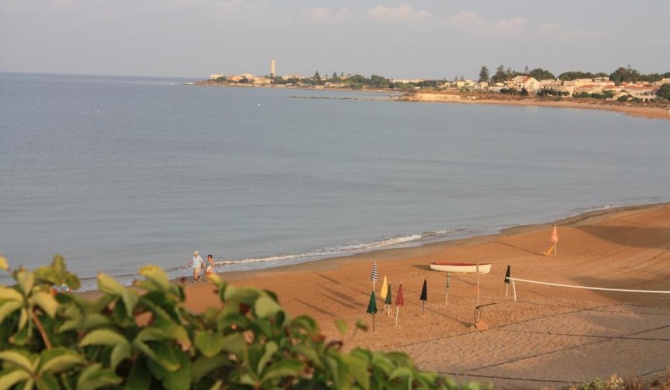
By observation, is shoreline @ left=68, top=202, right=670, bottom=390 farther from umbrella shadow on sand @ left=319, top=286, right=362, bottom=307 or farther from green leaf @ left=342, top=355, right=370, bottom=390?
green leaf @ left=342, top=355, right=370, bottom=390

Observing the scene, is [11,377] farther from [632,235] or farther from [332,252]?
[632,235]

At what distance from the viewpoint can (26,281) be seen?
9.66 feet

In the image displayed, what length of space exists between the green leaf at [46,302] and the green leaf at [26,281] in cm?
3

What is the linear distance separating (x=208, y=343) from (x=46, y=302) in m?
0.60

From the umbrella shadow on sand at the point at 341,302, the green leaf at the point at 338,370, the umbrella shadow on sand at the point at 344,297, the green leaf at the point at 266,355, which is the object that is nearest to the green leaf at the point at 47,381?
the green leaf at the point at 266,355

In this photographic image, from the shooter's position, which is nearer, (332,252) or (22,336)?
(22,336)

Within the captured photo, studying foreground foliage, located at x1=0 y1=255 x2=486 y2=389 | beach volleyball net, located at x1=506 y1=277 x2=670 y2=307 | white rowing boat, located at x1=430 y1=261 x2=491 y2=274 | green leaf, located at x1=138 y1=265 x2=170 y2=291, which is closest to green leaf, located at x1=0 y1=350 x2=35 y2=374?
foreground foliage, located at x1=0 y1=255 x2=486 y2=389

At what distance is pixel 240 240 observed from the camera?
2961 centimetres

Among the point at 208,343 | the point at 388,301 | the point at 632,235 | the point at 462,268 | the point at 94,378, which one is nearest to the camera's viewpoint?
the point at 94,378

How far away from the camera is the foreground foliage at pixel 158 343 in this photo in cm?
276

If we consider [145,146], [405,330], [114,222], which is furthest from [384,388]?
[145,146]

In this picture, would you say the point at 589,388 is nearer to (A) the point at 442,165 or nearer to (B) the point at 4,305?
(B) the point at 4,305

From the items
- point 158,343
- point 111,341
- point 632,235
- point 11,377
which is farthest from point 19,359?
point 632,235

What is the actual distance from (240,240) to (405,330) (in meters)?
13.0
